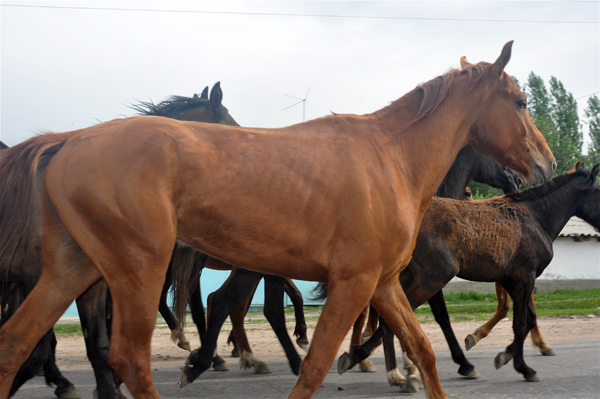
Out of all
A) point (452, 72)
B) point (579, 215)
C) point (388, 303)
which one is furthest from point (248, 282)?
point (579, 215)

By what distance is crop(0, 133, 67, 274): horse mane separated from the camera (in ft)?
11.0

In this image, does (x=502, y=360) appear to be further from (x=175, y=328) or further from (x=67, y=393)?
(x=67, y=393)

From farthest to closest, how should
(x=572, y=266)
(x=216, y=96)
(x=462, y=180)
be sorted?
1. (x=572, y=266)
2. (x=462, y=180)
3. (x=216, y=96)

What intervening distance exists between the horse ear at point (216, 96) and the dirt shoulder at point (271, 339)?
3.08 meters

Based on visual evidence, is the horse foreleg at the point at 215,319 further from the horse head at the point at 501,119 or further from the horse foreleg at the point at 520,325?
the horse foreleg at the point at 520,325

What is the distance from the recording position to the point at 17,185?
3.44m

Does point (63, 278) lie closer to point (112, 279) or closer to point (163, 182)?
point (112, 279)

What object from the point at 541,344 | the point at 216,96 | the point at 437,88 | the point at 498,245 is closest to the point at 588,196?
the point at 498,245

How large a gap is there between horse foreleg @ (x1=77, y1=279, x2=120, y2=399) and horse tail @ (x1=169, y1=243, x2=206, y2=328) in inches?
57.2

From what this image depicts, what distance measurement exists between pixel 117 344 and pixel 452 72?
2.88 metres

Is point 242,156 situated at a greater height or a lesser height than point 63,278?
greater

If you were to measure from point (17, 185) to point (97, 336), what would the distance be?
1.20 m

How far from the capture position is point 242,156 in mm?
2961

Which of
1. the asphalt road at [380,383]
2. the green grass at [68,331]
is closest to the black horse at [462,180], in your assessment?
the asphalt road at [380,383]
